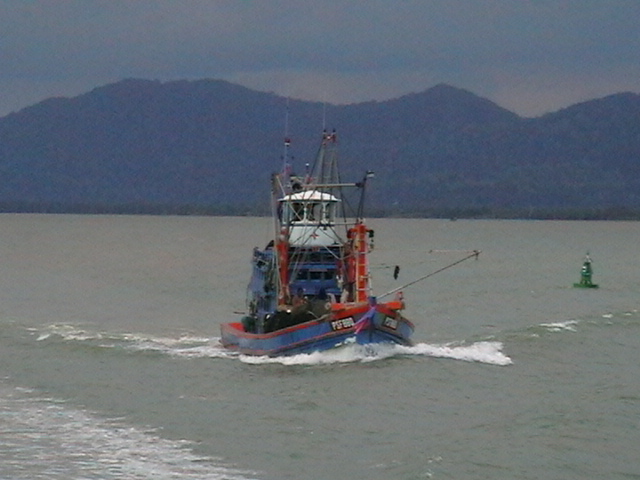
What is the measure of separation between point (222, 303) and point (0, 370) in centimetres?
3289

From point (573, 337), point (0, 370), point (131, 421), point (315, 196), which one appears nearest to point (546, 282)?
point (573, 337)

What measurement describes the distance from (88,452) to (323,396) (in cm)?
1057

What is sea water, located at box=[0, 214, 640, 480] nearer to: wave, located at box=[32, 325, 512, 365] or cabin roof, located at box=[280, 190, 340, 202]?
wave, located at box=[32, 325, 512, 365]

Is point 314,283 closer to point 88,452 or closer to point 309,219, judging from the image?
point 309,219

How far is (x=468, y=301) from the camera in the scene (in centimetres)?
8131

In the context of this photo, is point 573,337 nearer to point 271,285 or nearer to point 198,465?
point 271,285

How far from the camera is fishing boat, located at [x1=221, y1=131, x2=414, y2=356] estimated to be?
48.4 m

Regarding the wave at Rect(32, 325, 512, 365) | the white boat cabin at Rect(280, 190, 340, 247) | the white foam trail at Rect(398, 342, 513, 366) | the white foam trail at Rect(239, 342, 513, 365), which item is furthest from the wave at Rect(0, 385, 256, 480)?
the white foam trail at Rect(398, 342, 513, 366)

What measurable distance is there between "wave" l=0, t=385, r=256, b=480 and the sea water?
6 cm

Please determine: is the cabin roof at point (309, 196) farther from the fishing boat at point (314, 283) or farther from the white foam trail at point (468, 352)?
the white foam trail at point (468, 352)

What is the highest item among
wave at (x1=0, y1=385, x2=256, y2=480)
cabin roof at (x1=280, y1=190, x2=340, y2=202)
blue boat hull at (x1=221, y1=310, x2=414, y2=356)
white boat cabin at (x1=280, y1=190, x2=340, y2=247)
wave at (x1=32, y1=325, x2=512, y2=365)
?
cabin roof at (x1=280, y1=190, x2=340, y2=202)

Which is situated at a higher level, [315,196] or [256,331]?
[315,196]

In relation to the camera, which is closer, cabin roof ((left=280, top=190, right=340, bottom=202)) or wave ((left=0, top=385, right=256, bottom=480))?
wave ((left=0, top=385, right=256, bottom=480))

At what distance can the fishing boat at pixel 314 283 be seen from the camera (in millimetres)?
48406
